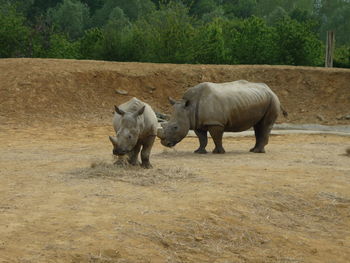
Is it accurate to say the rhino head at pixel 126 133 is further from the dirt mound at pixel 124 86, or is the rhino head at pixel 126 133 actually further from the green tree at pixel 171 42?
the green tree at pixel 171 42

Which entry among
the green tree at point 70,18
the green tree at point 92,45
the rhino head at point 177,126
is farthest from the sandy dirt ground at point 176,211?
the green tree at point 70,18

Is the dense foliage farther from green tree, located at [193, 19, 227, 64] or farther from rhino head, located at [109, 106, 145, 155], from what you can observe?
rhino head, located at [109, 106, 145, 155]

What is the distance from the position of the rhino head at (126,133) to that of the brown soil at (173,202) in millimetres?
429

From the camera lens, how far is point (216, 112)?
572 inches

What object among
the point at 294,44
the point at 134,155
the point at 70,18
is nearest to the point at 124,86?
the point at 294,44

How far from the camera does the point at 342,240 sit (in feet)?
28.2

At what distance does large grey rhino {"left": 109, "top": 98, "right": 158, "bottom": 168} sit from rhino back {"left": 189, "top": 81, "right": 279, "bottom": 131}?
3.47m

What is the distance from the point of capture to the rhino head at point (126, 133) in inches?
406

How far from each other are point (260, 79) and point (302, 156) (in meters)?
11.5

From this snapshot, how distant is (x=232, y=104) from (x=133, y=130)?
478cm

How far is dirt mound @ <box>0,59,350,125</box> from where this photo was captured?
70.9 ft

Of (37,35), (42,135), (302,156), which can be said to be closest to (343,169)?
(302,156)

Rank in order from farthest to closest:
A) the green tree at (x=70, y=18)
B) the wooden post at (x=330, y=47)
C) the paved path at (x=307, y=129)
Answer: the green tree at (x=70, y=18), the wooden post at (x=330, y=47), the paved path at (x=307, y=129)

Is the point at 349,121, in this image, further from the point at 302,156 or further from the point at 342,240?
the point at 342,240
